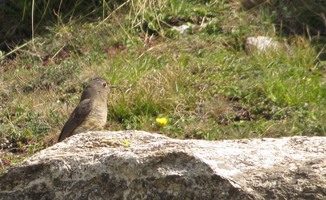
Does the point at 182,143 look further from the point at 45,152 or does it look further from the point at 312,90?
the point at 312,90

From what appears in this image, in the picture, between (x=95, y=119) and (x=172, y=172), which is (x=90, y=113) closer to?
(x=95, y=119)

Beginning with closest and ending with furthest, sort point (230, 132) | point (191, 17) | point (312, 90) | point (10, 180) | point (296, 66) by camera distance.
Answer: point (10, 180), point (230, 132), point (312, 90), point (296, 66), point (191, 17)

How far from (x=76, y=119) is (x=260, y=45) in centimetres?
287

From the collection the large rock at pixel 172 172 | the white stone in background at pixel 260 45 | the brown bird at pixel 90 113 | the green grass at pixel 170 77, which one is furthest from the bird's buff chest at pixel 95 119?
the large rock at pixel 172 172

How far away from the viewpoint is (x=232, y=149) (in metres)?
4.45

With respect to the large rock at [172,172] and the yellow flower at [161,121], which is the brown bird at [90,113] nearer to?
the yellow flower at [161,121]

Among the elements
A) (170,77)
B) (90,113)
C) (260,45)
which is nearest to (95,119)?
(90,113)

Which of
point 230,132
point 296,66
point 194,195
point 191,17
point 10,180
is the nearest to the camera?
point 194,195

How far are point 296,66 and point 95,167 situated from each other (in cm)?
510

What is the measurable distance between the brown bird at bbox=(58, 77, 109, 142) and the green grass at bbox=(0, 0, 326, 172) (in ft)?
1.62

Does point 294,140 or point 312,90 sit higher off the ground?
point 294,140

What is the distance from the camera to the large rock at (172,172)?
413cm

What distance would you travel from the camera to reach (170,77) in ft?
Answer: 28.6

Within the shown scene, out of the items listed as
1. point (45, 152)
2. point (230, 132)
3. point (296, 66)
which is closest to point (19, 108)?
point (230, 132)
